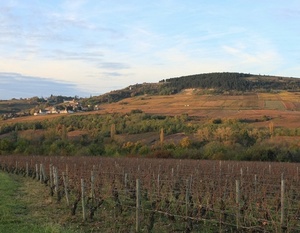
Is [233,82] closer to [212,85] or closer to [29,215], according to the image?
[212,85]

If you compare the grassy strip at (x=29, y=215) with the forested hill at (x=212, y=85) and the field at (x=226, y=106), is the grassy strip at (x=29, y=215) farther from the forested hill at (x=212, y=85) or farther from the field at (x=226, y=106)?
the forested hill at (x=212, y=85)

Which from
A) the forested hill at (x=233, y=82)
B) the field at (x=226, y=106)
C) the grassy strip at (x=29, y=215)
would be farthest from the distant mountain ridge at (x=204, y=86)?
the grassy strip at (x=29, y=215)

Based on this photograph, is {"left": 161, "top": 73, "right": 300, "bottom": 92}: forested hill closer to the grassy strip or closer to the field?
the field

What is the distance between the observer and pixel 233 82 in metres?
106

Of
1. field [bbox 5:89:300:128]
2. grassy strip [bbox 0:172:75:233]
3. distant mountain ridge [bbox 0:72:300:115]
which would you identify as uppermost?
distant mountain ridge [bbox 0:72:300:115]

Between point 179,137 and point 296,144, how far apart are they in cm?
1730

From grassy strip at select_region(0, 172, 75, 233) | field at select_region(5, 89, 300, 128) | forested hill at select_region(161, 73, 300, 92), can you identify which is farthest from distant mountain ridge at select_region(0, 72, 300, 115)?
grassy strip at select_region(0, 172, 75, 233)

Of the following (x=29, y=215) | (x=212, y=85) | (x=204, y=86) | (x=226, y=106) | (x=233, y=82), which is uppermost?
(x=233, y=82)

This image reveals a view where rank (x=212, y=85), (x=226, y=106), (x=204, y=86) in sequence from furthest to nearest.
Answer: (x=204, y=86)
(x=212, y=85)
(x=226, y=106)

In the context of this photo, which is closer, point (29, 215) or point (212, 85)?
point (29, 215)

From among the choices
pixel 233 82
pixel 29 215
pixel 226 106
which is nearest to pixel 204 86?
pixel 233 82

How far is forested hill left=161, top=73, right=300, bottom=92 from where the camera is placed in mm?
102500

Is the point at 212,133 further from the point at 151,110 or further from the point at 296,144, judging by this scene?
the point at 151,110

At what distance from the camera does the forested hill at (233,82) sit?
102m
